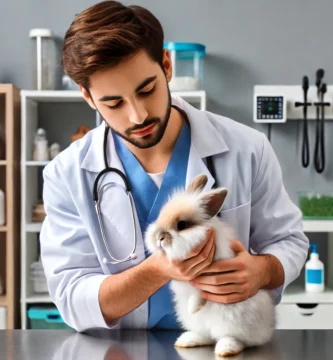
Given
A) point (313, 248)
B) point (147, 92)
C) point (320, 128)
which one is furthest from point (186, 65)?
point (147, 92)

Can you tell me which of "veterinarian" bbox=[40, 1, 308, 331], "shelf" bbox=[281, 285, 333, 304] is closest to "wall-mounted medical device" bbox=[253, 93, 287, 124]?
"shelf" bbox=[281, 285, 333, 304]

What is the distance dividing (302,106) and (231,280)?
102 inches

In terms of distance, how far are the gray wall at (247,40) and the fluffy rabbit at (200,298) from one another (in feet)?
8.28

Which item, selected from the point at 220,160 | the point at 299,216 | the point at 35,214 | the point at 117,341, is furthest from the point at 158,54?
the point at 35,214

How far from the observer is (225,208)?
1.60 m

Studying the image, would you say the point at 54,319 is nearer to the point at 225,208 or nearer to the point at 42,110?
the point at 42,110

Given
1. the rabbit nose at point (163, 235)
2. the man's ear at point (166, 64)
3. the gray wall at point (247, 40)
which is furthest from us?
the gray wall at point (247, 40)

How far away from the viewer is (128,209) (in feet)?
5.24

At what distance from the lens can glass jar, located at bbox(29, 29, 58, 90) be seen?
11.8ft

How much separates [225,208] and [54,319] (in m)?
2.14

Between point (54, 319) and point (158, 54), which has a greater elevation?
point (158, 54)

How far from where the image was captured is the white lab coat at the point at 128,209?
1591mm

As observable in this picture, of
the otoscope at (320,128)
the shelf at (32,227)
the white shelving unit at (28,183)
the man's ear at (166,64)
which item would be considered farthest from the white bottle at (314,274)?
the man's ear at (166,64)

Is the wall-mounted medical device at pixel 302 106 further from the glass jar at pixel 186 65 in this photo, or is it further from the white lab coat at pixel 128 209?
the white lab coat at pixel 128 209
